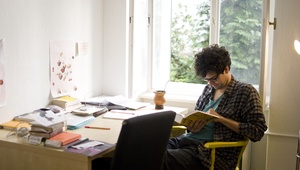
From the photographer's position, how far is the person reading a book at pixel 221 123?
2207 mm

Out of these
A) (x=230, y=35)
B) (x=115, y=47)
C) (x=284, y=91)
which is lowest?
(x=284, y=91)

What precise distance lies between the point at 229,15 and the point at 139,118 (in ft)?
5.93

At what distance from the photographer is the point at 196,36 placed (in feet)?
11.7

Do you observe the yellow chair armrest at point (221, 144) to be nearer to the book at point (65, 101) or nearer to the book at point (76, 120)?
the book at point (76, 120)

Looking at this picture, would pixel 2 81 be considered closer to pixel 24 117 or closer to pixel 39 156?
pixel 24 117

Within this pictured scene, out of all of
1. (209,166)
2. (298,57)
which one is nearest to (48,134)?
(209,166)

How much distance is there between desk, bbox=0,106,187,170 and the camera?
1.90 metres

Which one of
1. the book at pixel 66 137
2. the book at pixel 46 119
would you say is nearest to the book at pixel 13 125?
the book at pixel 46 119

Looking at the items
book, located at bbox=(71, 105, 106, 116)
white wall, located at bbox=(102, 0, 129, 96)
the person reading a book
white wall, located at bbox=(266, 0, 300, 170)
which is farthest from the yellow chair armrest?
white wall, located at bbox=(102, 0, 129, 96)

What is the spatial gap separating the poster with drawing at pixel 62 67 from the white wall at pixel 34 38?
0.05 m

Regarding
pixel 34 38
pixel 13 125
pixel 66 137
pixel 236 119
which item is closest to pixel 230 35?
pixel 236 119

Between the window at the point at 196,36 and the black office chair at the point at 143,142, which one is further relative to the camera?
the window at the point at 196,36

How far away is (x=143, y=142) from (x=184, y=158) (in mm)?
472

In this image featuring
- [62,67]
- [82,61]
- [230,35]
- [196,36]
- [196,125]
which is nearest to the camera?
[196,125]
